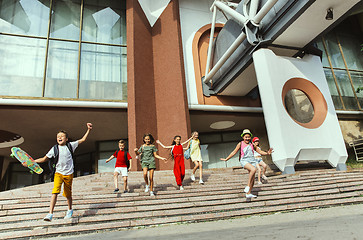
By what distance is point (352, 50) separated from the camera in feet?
60.2

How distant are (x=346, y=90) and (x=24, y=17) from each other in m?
20.3

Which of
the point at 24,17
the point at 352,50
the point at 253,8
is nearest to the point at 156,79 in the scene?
the point at 253,8

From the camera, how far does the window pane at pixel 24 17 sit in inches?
485

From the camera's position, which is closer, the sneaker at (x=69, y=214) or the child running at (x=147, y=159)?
the sneaker at (x=69, y=214)

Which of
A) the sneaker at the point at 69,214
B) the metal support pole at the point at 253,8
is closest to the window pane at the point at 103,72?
the metal support pole at the point at 253,8

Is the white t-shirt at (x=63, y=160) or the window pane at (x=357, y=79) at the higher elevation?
the window pane at (x=357, y=79)

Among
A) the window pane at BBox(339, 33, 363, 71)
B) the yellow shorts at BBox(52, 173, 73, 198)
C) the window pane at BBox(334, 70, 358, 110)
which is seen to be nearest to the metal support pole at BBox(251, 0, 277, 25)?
the yellow shorts at BBox(52, 173, 73, 198)

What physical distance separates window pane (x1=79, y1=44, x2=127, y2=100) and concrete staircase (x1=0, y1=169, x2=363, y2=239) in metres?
6.36

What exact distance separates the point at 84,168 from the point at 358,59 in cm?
2141

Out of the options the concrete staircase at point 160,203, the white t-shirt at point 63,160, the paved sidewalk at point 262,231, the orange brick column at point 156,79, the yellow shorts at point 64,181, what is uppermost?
the orange brick column at point 156,79

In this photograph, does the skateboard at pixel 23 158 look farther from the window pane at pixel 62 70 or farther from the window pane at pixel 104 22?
the window pane at pixel 104 22

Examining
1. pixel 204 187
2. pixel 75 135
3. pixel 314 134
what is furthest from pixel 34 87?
pixel 314 134

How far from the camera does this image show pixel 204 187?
20.9 ft

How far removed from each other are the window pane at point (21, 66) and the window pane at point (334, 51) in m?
18.6
